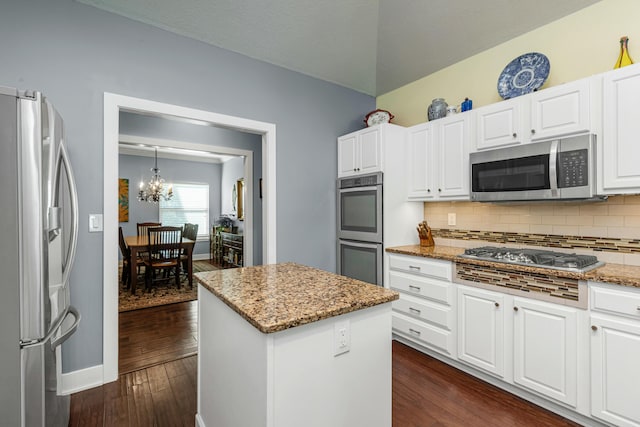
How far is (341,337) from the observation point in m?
1.12

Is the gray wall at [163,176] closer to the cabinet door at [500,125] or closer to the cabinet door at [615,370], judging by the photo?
the cabinet door at [500,125]

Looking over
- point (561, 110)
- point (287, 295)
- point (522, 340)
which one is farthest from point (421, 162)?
point (287, 295)

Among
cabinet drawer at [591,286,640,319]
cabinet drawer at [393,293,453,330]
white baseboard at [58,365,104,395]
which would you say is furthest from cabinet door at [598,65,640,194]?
white baseboard at [58,365,104,395]

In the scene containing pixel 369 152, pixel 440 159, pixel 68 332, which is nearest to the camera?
pixel 68 332

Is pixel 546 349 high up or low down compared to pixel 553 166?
down

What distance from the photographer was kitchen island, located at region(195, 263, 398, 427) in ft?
3.26

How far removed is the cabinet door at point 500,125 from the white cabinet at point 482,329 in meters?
1.13

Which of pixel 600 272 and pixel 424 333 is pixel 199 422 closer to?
pixel 424 333

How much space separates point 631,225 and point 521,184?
2.17ft

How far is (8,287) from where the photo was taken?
3.70ft

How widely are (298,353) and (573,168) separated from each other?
2047 millimetres

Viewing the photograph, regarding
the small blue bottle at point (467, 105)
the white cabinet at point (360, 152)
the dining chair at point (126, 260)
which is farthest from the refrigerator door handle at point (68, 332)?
the dining chair at point (126, 260)

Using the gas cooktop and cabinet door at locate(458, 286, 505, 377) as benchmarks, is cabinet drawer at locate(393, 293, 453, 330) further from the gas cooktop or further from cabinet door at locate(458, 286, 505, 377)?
the gas cooktop

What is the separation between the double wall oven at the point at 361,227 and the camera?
2894 mm
